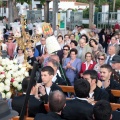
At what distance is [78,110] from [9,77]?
1.92 m

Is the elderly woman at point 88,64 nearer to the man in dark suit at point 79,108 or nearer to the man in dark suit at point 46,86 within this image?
the man in dark suit at point 46,86

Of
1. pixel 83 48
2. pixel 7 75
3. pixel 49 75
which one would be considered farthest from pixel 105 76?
pixel 83 48

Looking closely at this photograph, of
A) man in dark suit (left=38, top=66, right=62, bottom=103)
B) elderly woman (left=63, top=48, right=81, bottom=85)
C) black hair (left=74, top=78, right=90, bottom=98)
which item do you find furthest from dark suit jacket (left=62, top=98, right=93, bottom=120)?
elderly woman (left=63, top=48, right=81, bottom=85)

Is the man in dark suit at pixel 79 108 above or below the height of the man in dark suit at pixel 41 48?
below

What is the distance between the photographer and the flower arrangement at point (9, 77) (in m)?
6.72

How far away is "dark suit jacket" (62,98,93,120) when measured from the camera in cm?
529

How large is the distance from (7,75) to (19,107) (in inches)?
44.2

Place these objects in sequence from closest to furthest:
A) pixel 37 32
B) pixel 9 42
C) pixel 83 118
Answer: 1. pixel 83 118
2. pixel 37 32
3. pixel 9 42

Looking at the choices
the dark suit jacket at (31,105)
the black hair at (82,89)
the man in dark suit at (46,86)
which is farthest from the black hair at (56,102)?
the man in dark suit at (46,86)

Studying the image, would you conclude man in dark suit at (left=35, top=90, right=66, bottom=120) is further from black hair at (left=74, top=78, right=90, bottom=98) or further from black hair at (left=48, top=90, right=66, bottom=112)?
Result: black hair at (left=74, top=78, right=90, bottom=98)

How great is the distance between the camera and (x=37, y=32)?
32.2 ft

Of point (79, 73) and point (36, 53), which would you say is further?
point (36, 53)

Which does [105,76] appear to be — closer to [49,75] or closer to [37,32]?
[49,75]

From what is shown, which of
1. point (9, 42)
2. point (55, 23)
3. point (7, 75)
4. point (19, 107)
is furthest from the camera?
point (55, 23)
